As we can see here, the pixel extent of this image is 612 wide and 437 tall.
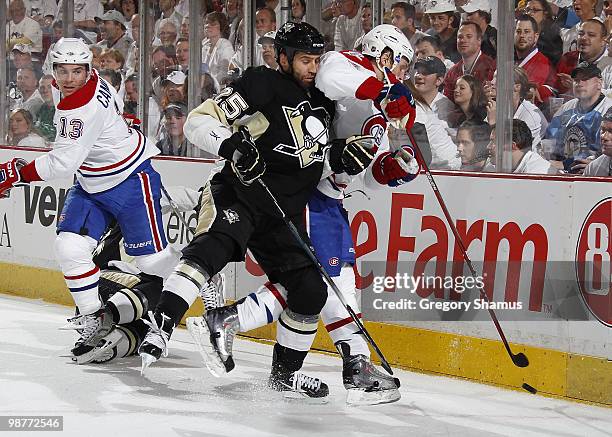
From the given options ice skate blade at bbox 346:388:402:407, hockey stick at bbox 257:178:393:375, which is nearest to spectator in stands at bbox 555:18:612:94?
hockey stick at bbox 257:178:393:375

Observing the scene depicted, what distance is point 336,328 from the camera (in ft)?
17.5

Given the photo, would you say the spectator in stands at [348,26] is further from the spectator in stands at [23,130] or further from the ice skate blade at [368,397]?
the spectator in stands at [23,130]

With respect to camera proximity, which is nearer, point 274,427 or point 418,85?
point 274,427

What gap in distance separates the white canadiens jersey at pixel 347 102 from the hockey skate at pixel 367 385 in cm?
68

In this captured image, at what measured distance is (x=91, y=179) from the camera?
6016mm

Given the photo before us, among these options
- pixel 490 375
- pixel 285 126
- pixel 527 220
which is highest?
pixel 285 126

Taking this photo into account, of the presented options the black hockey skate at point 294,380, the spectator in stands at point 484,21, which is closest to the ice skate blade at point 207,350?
the black hockey skate at point 294,380

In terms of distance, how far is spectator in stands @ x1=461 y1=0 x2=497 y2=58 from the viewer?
6473 mm

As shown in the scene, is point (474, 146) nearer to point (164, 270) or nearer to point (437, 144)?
point (437, 144)

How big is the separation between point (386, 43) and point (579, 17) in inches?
48.9

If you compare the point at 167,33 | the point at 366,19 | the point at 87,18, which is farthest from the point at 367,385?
the point at 87,18

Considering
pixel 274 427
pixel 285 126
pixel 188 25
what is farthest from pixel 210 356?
pixel 188 25

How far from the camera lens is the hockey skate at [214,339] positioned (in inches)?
200

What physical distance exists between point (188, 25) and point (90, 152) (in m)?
2.82
